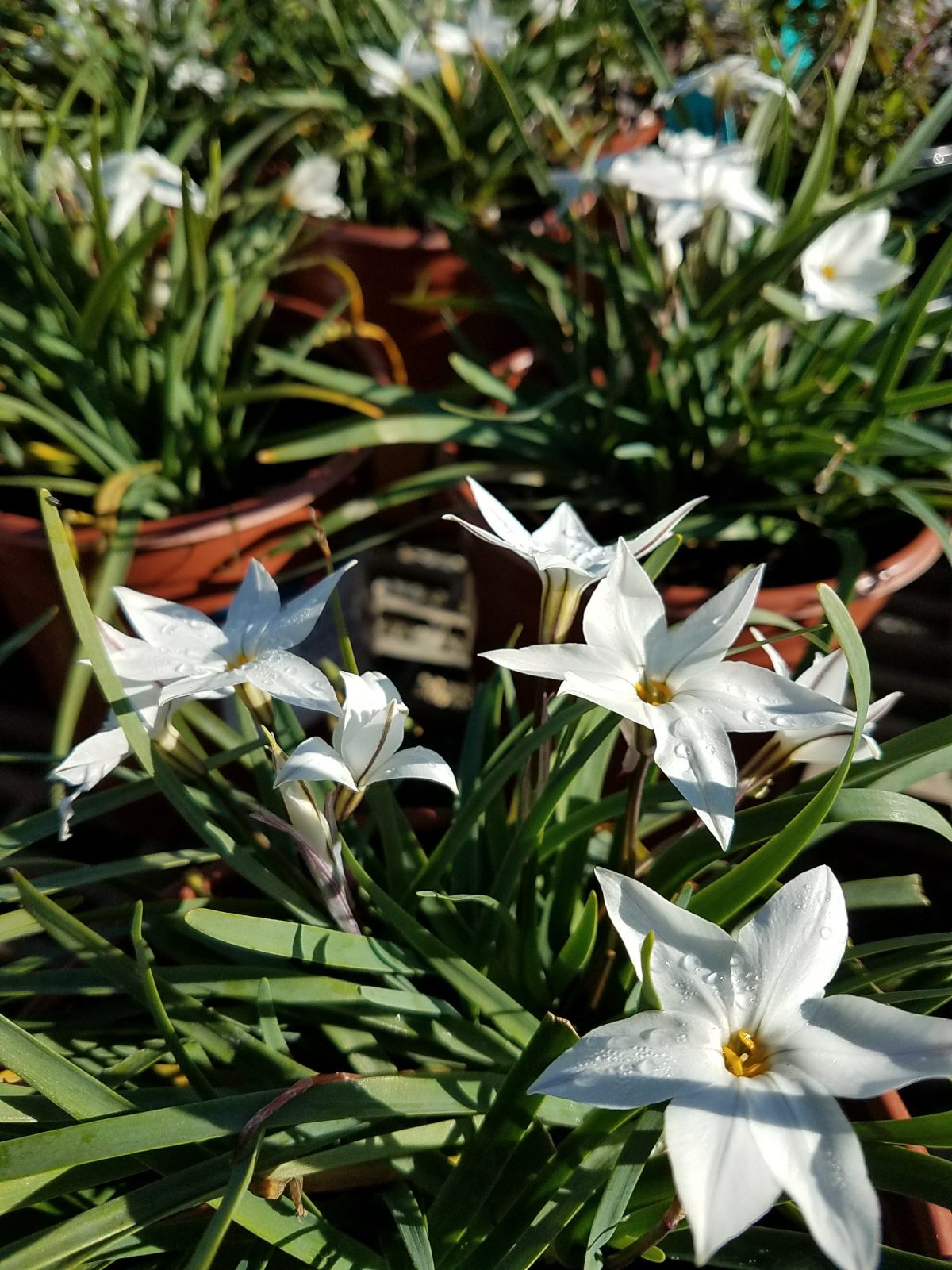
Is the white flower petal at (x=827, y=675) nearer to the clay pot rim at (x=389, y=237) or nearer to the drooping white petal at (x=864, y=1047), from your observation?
the drooping white petal at (x=864, y=1047)

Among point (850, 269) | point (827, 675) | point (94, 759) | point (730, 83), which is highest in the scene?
point (730, 83)

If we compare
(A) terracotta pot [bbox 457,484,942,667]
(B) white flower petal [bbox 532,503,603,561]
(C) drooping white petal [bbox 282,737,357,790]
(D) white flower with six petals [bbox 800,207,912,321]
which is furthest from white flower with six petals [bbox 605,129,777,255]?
(C) drooping white petal [bbox 282,737,357,790]

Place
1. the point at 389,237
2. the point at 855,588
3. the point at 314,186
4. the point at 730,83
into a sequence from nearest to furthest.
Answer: the point at 855,588 < the point at 730,83 < the point at 314,186 < the point at 389,237

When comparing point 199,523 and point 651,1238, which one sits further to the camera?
point 199,523

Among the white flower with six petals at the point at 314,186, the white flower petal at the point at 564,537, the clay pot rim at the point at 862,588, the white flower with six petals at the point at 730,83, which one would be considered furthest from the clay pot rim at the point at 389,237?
the white flower petal at the point at 564,537

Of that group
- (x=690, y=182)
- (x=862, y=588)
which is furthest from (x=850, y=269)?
(x=862, y=588)

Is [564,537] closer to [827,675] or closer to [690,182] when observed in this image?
[827,675]

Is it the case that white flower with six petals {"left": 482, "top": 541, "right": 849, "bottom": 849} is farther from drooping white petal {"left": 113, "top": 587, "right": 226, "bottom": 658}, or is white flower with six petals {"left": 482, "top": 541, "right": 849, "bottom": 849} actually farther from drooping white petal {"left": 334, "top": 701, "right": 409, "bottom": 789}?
drooping white petal {"left": 113, "top": 587, "right": 226, "bottom": 658}

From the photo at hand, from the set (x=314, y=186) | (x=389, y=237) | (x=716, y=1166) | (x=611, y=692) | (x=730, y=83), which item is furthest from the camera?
(x=389, y=237)
